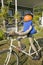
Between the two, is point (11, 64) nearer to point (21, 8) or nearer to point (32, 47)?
point (32, 47)

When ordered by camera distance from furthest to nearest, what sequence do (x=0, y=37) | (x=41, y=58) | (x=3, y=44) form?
(x=0, y=37) → (x=3, y=44) → (x=41, y=58)

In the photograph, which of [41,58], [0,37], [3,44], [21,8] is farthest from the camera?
[21,8]

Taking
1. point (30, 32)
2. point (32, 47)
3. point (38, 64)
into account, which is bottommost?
point (38, 64)

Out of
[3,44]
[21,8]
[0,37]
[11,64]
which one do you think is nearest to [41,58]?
[11,64]

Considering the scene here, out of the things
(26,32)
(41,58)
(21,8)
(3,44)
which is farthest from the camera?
(21,8)

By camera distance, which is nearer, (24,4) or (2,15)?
(2,15)

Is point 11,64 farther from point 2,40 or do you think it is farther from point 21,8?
point 21,8

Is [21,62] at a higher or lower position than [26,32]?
lower

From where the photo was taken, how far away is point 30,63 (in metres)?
6.67

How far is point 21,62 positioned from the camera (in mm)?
6715

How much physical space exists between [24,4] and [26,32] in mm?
20907

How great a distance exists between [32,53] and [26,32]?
92cm

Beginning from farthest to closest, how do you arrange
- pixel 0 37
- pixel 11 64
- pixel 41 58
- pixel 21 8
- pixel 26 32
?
pixel 21 8 → pixel 0 37 → pixel 41 58 → pixel 11 64 → pixel 26 32

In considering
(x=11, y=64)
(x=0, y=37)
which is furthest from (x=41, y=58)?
(x=0, y=37)
